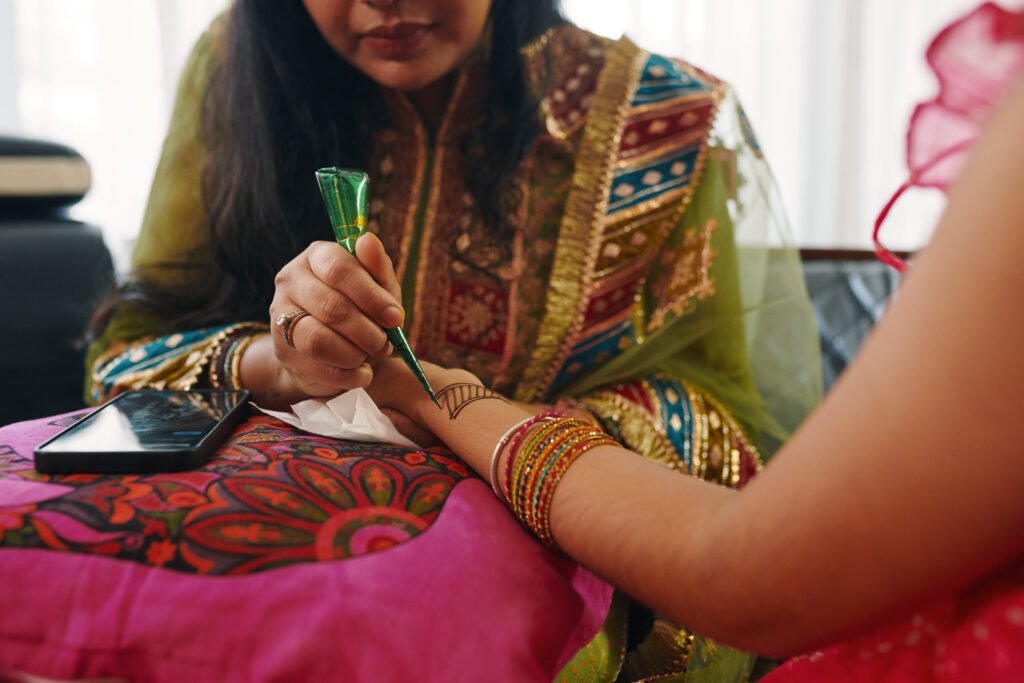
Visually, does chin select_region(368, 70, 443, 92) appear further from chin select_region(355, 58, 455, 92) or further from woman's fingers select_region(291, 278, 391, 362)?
woman's fingers select_region(291, 278, 391, 362)

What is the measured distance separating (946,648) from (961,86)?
26cm

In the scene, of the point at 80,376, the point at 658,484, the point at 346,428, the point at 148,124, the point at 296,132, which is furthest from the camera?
the point at 148,124

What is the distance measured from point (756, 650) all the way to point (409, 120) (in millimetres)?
714

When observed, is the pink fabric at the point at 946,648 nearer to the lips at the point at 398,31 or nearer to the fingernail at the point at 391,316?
the fingernail at the point at 391,316

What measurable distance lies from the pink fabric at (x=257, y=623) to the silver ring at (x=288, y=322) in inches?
10.8

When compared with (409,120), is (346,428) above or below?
below

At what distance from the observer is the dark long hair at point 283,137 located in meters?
0.89

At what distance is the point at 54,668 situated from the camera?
0.38 meters

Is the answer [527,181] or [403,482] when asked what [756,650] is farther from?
[527,181]

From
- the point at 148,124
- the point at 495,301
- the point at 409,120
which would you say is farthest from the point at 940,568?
the point at 148,124

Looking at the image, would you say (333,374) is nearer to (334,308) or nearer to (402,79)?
(334,308)

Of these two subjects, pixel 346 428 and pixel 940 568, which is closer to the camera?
pixel 940 568

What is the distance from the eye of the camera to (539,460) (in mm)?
507

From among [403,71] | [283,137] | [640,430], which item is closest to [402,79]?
[403,71]
